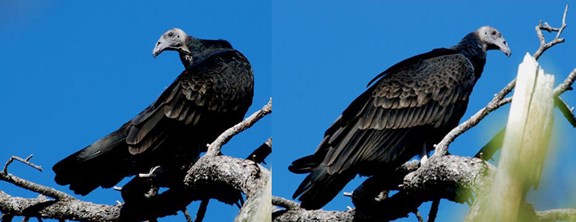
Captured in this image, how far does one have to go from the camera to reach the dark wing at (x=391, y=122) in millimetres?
3520

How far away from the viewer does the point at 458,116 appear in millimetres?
3965

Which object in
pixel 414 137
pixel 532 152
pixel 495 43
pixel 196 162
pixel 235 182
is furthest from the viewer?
pixel 495 43

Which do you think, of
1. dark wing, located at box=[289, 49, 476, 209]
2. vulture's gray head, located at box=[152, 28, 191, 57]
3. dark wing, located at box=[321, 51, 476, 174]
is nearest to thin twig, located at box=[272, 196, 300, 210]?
dark wing, located at box=[289, 49, 476, 209]

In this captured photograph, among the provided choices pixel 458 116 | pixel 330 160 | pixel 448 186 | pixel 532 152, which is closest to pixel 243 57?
pixel 330 160

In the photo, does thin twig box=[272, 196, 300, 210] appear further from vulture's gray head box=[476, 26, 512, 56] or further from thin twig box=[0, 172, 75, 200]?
vulture's gray head box=[476, 26, 512, 56]

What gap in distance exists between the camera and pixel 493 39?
4.16m

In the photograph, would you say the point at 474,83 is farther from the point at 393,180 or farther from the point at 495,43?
the point at 393,180

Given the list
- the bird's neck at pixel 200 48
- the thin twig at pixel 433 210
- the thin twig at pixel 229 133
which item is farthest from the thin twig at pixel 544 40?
the bird's neck at pixel 200 48

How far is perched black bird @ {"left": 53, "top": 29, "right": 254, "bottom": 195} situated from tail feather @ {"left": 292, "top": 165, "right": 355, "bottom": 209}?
47 cm

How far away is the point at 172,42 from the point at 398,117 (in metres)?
1.18

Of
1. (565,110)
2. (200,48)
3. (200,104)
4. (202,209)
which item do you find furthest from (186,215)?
(565,110)

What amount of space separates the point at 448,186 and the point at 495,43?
4.41ft

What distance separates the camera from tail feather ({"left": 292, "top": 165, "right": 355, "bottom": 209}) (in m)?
3.42

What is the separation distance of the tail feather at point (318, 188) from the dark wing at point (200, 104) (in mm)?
511
